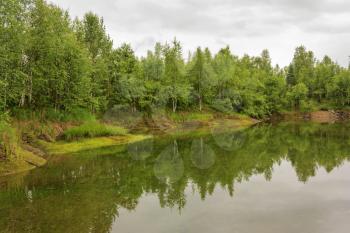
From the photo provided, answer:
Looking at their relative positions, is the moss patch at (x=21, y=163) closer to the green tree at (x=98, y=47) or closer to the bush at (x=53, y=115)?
the bush at (x=53, y=115)

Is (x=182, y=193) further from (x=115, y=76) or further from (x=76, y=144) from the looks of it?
(x=115, y=76)

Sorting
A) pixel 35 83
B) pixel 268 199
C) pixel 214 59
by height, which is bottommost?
pixel 268 199

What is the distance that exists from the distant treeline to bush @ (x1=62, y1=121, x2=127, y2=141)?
18.3ft

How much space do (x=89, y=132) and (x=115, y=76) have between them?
85.4 ft

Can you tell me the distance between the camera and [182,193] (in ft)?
79.6

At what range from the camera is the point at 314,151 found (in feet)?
136

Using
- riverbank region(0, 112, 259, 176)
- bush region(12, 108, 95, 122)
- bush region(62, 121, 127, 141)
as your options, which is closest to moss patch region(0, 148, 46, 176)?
riverbank region(0, 112, 259, 176)

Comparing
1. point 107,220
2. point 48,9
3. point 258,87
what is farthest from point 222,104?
point 107,220

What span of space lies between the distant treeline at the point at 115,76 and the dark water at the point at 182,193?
12.2m

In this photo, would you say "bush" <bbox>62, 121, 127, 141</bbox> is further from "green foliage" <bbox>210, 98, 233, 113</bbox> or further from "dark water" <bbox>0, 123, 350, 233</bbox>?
"green foliage" <bbox>210, 98, 233, 113</bbox>

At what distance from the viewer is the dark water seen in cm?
1825

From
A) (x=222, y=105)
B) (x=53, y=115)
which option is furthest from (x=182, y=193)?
(x=222, y=105)

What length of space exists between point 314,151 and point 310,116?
80330 millimetres

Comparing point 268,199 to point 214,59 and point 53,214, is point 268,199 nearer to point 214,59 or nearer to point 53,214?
point 53,214
